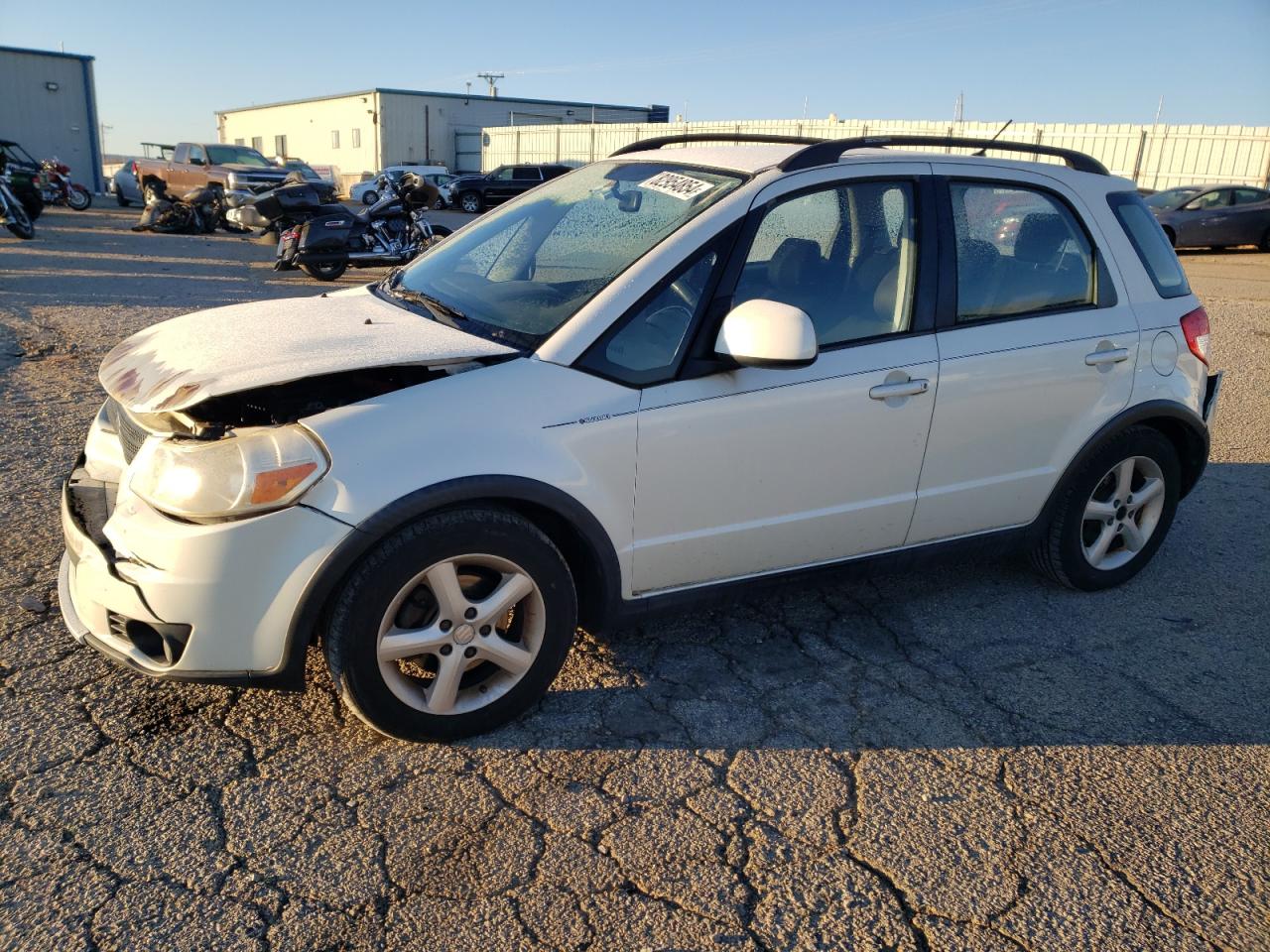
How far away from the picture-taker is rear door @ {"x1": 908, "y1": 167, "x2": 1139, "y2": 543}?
348cm

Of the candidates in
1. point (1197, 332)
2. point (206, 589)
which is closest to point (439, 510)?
point (206, 589)

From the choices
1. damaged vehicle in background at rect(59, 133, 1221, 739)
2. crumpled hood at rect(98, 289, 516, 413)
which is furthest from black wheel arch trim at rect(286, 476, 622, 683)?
crumpled hood at rect(98, 289, 516, 413)

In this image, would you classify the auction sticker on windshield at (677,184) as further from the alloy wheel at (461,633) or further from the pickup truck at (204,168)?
the pickup truck at (204,168)

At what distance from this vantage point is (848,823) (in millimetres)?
2637

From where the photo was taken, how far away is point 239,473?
253 cm

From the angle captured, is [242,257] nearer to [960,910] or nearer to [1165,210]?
[960,910]

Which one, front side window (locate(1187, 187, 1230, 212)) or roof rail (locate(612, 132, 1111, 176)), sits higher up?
front side window (locate(1187, 187, 1230, 212))

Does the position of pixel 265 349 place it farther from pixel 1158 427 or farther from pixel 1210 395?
pixel 1210 395

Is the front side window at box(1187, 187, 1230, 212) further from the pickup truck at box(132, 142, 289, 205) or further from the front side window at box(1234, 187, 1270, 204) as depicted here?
the pickup truck at box(132, 142, 289, 205)

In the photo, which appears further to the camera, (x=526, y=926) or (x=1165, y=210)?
(x=1165, y=210)

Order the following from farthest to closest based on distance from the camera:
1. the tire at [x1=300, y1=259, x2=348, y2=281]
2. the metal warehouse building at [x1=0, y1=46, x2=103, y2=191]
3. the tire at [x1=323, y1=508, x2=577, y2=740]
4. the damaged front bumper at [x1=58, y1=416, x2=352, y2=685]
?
the metal warehouse building at [x1=0, y1=46, x2=103, y2=191]
the tire at [x1=300, y1=259, x2=348, y2=281]
the tire at [x1=323, y1=508, x2=577, y2=740]
the damaged front bumper at [x1=58, y1=416, x2=352, y2=685]

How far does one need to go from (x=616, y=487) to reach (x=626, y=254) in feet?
2.72

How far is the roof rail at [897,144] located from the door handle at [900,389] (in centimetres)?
82

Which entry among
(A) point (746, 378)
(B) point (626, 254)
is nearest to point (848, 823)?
(A) point (746, 378)
